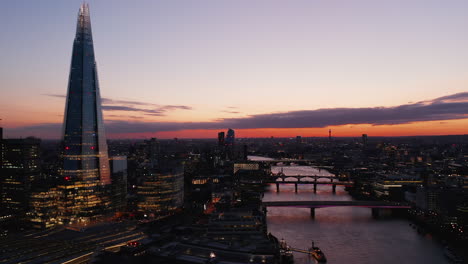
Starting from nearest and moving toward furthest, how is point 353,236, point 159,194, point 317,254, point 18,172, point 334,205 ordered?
point 317,254, point 353,236, point 159,194, point 334,205, point 18,172

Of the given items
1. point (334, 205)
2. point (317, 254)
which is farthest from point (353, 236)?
point (334, 205)

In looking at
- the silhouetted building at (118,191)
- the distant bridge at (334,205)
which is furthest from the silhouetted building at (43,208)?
the distant bridge at (334,205)

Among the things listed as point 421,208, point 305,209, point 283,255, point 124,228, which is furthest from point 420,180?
point 124,228

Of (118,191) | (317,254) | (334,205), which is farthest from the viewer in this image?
(334,205)

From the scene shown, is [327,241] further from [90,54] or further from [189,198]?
[90,54]

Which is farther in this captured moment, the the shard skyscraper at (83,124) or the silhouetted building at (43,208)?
the the shard skyscraper at (83,124)

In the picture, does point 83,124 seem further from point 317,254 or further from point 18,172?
point 317,254

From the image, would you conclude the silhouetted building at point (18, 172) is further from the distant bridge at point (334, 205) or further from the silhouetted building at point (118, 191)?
the distant bridge at point (334, 205)
